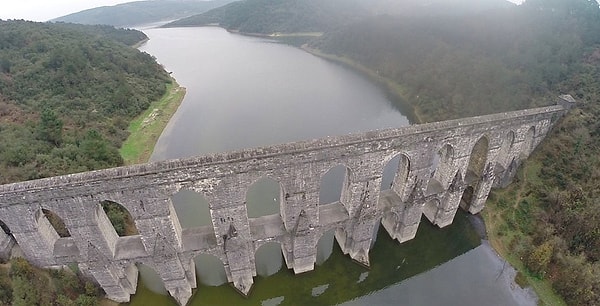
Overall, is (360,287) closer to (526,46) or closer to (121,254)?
(121,254)

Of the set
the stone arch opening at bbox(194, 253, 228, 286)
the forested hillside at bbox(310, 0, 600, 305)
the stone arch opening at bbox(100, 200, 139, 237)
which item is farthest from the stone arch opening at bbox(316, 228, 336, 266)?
the stone arch opening at bbox(100, 200, 139, 237)

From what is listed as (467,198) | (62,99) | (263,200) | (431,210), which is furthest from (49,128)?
(467,198)

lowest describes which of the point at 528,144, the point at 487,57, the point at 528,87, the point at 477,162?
the point at 477,162

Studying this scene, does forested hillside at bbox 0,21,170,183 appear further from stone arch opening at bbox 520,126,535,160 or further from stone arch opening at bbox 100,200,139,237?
stone arch opening at bbox 520,126,535,160

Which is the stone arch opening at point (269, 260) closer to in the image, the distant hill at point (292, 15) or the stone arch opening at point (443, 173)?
the stone arch opening at point (443, 173)

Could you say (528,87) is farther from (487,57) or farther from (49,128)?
(49,128)

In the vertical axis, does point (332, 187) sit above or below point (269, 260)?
above
